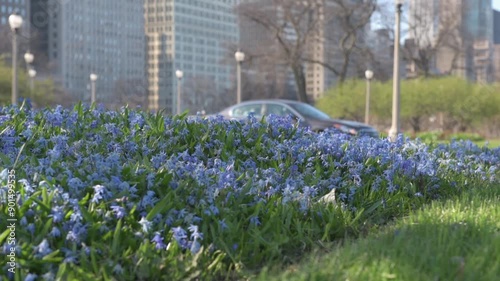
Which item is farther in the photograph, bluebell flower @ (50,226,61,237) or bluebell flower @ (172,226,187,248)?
bluebell flower @ (172,226,187,248)

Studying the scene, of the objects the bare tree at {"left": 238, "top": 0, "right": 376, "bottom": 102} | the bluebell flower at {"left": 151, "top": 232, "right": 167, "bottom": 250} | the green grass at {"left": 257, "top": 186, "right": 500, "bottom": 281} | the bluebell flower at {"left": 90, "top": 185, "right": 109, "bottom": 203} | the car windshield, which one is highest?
the bare tree at {"left": 238, "top": 0, "right": 376, "bottom": 102}

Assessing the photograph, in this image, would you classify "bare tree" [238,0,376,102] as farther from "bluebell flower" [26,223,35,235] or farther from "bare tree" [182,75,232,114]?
"bare tree" [182,75,232,114]

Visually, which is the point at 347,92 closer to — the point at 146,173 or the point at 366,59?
the point at 366,59

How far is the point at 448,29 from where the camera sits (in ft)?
152

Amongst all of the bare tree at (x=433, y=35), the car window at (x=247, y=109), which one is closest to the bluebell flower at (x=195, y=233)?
the car window at (x=247, y=109)

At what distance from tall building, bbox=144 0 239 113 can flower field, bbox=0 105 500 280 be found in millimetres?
37608

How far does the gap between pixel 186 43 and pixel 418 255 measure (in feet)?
278

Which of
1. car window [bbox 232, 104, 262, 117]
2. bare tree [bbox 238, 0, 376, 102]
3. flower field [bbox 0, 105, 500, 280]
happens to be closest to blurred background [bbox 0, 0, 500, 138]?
bare tree [bbox 238, 0, 376, 102]

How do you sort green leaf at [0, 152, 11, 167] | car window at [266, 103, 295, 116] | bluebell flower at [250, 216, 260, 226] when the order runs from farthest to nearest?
car window at [266, 103, 295, 116] → green leaf at [0, 152, 11, 167] → bluebell flower at [250, 216, 260, 226]

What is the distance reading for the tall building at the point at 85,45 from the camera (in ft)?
303

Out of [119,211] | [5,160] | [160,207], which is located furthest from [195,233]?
[5,160]

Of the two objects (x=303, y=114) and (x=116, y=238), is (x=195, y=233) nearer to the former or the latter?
(x=116, y=238)

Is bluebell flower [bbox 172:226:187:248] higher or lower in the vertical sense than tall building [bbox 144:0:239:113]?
lower

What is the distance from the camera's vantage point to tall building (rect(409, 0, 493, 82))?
4653 centimetres
